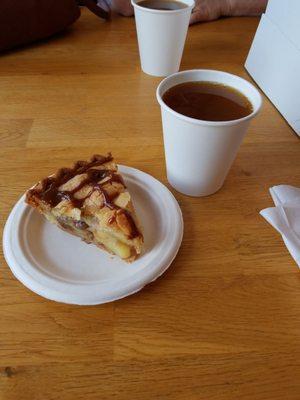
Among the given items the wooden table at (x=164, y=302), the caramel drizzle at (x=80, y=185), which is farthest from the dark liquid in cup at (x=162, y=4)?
the caramel drizzle at (x=80, y=185)

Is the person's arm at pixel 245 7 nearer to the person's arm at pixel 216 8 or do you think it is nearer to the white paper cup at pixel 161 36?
the person's arm at pixel 216 8

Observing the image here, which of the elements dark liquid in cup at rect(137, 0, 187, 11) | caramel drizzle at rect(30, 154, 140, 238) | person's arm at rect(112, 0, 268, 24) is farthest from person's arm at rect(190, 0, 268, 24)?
caramel drizzle at rect(30, 154, 140, 238)

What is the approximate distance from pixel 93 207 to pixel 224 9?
0.91 meters

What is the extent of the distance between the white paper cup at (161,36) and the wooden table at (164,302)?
122 millimetres

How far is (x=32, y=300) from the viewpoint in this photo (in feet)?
1.32

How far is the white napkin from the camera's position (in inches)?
17.1

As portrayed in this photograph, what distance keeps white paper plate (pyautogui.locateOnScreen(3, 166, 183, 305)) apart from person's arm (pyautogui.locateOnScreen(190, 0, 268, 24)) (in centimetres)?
75

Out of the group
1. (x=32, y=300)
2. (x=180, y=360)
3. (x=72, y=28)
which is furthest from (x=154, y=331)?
(x=72, y=28)

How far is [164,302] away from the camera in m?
0.40

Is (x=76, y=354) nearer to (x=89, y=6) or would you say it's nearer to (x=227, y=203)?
(x=227, y=203)

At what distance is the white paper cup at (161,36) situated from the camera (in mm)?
669

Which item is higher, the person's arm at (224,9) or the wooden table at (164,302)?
the person's arm at (224,9)

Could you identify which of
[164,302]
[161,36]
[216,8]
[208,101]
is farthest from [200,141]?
[216,8]

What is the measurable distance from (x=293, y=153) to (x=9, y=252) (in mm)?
529
